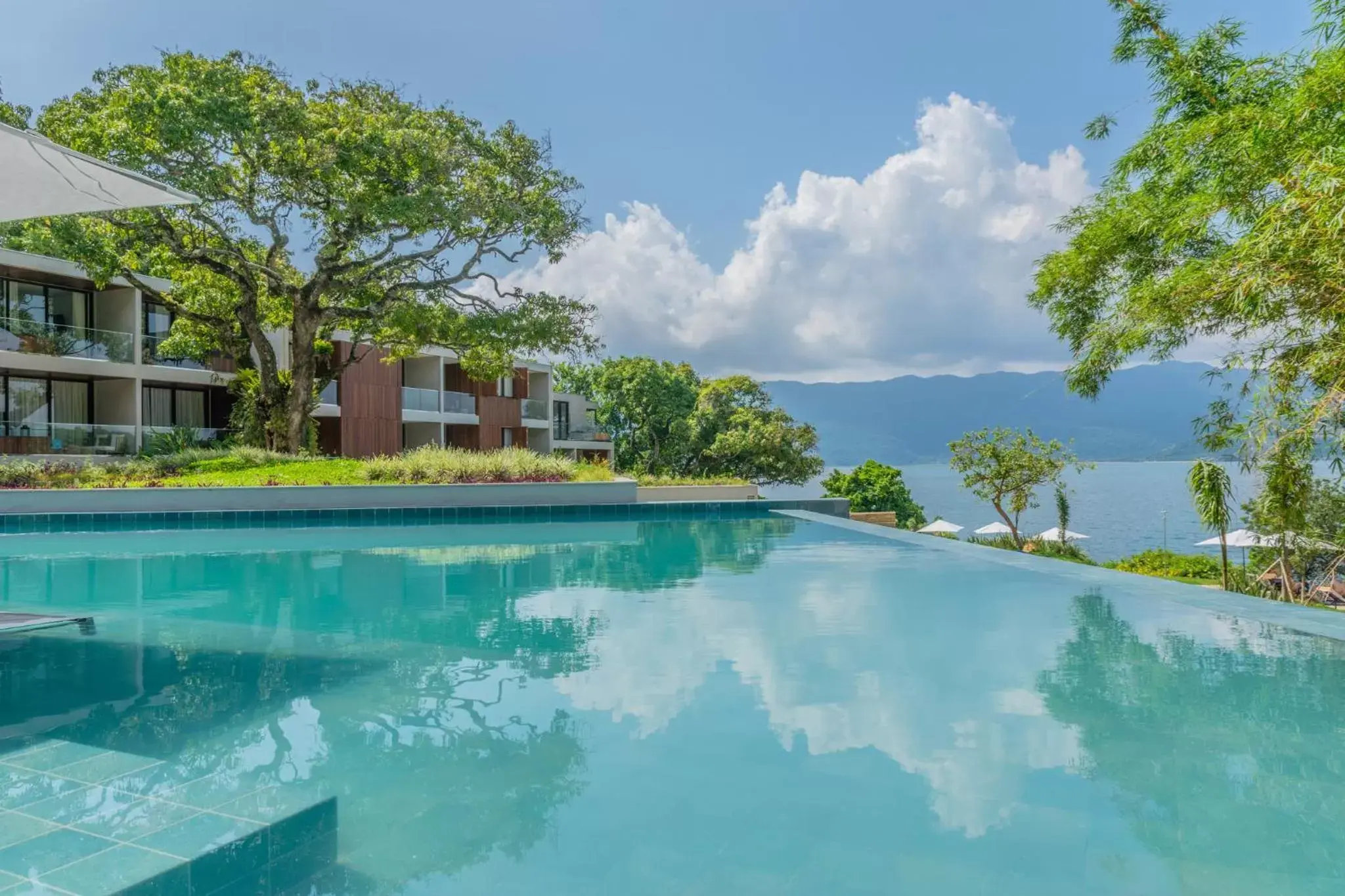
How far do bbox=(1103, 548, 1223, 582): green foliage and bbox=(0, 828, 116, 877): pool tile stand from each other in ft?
51.2

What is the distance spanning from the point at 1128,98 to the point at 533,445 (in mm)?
26589

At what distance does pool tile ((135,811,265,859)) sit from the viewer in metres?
2.36

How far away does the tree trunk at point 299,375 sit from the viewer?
17.5 m

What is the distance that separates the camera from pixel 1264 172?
259 inches

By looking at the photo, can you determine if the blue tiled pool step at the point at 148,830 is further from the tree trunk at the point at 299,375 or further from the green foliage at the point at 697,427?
the green foliage at the point at 697,427

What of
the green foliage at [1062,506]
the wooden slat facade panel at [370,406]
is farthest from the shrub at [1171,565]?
the wooden slat facade panel at [370,406]

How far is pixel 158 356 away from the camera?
A: 68.1 feet

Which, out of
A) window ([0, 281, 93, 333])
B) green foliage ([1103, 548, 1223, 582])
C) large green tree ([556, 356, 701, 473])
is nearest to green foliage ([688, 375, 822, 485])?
large green tree ([556, 356, 701, 473])

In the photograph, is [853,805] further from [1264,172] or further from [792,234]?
[792,234]

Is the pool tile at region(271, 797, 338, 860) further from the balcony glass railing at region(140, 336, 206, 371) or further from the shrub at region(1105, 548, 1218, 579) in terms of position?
the balcony glass railing at region(140, 336, 206, 371)

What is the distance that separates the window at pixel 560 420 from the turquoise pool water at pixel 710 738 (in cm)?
3002

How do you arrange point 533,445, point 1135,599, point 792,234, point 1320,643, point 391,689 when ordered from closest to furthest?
point 391,689, point 1320,643, point 1135,599, point 792,234, point 533,445

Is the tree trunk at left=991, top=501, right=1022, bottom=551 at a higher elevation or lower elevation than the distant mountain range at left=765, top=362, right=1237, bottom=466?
lower

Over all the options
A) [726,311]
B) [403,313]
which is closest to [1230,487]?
[403,313]
